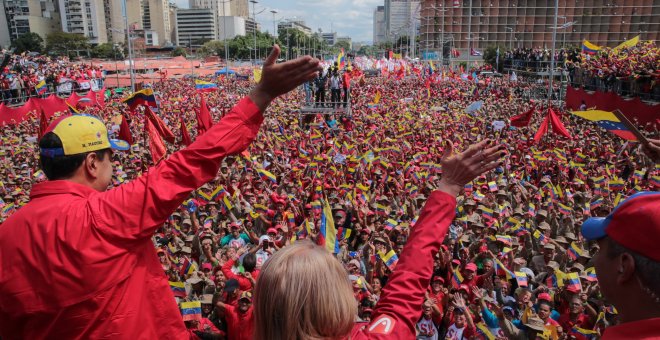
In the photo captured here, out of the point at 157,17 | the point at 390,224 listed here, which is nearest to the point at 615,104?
the point at 390,224

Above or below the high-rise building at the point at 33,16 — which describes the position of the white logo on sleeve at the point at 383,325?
below

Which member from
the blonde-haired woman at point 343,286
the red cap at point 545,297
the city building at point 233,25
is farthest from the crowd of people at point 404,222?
the city building at point 233,25

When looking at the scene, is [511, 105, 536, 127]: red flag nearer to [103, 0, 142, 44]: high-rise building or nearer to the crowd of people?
the crowd of people

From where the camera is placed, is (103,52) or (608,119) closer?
(608,119)

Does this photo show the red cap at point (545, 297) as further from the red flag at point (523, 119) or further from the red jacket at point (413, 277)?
the red flag at point (523, 119)

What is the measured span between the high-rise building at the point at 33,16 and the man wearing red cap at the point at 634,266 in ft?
392

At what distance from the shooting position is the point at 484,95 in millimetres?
36062

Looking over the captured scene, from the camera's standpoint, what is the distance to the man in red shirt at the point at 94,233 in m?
1.59

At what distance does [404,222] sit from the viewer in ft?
26.7

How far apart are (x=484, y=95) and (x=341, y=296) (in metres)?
36.8

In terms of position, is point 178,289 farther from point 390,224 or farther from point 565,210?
point 565,210

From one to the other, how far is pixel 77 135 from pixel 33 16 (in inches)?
5272

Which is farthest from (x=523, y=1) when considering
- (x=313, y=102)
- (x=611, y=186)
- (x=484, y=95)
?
(x=611, y=186)

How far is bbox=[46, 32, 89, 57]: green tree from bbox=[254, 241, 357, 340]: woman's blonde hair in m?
95.5
